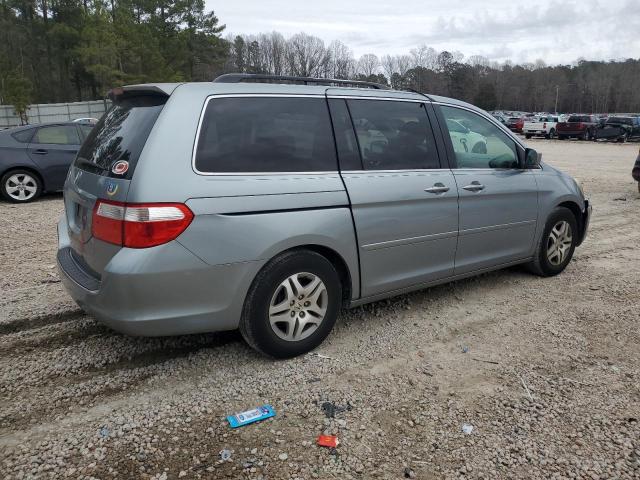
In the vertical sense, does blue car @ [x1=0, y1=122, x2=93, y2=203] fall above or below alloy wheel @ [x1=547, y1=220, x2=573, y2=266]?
above

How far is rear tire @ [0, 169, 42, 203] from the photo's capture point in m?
9.34

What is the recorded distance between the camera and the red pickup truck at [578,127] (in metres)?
33.8

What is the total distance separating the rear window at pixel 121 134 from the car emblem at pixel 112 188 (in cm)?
8

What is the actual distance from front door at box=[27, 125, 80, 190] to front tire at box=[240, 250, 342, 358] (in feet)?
25.5

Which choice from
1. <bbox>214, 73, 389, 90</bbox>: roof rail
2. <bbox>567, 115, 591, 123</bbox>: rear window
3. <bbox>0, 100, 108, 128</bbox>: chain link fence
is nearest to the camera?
<bbox>214, 73, 389, 90</bbox>: roof rail

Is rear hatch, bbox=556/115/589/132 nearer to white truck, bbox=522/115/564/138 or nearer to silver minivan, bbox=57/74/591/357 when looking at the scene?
white truck, bbox=522/115/564/138

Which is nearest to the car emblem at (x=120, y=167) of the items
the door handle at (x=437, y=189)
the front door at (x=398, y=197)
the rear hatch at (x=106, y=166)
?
the rear hatch at (x=106, y=166)

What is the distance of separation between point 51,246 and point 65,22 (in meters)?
57.9

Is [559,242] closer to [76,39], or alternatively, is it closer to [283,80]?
[283,80]

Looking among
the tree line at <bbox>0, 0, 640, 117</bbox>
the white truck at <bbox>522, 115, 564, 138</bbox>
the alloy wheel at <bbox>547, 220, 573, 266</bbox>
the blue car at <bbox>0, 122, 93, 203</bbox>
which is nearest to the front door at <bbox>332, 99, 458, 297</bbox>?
the alloy wheel at <bbox>547, 220, 573, 266</bbox>

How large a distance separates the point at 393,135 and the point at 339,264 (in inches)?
44.0

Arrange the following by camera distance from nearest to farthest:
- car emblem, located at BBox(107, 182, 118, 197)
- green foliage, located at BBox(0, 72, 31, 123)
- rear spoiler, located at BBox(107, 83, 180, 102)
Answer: car emblem, located at BBox(107, 182, 118, 197)
rear spoiler, located at BBox(107, 83, 180, 102)
green foliage, located at BBox(0, 72, 31, 123)

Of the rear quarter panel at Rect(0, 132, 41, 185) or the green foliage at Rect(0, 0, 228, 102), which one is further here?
the green foliage at Rect(0, 0, 228, 102)

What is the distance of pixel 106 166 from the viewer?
10.4 feet
